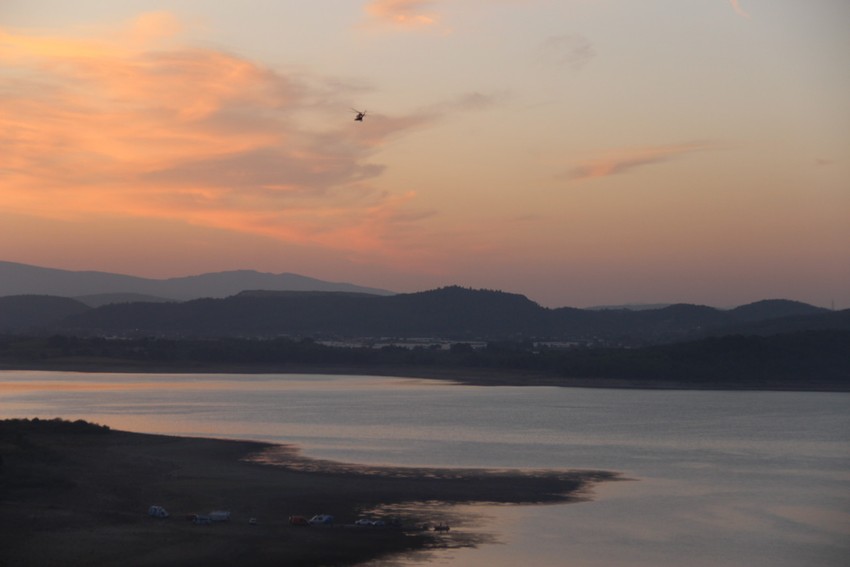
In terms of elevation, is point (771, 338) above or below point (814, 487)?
above

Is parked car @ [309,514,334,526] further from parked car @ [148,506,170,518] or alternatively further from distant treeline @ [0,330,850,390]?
distant treeline @ [0,330,850,390]

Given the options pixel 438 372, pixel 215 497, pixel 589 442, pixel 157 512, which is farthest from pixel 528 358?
pixel 157 512

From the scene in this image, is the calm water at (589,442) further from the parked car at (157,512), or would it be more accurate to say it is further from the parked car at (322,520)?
the parked car at (157,512)

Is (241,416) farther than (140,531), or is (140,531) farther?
(241,416)

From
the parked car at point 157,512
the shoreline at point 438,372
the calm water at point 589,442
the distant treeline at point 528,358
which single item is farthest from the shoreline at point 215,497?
the distant treeline at point 528,358

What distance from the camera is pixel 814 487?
54.3 m

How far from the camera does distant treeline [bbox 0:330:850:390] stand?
13012cm

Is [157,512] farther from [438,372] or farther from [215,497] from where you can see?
[438,372]

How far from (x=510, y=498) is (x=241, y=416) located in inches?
1638

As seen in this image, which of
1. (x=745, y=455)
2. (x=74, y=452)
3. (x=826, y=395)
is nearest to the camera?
(x=74, y=452)

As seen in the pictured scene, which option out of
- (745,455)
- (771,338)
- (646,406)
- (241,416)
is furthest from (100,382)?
(745,455)

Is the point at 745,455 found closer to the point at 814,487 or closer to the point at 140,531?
the point at 814,487

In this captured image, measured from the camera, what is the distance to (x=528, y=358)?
497 ft

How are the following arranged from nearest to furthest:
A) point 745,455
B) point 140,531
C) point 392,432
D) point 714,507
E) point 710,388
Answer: point 140,531 → point 714,507 → point 745,455 → point 392,432 → point 710,388
